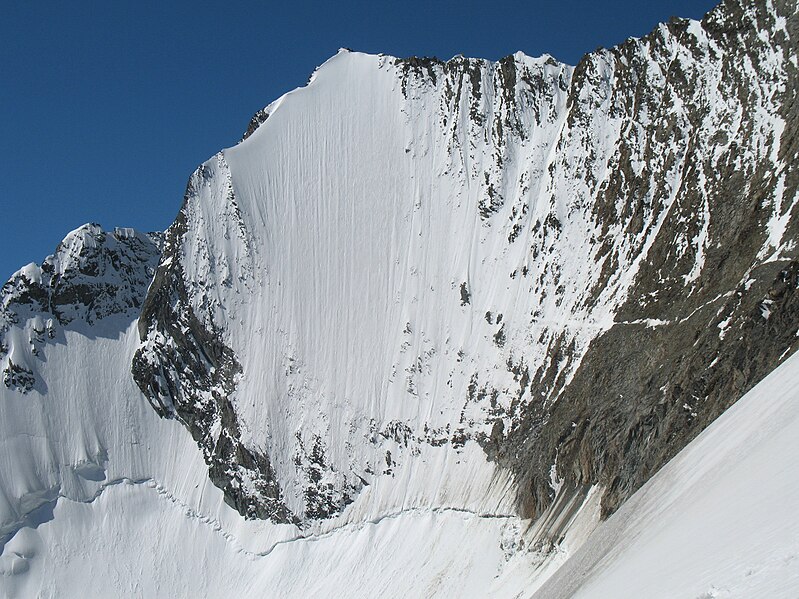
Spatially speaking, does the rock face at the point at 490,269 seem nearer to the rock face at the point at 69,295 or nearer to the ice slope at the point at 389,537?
the ice slope at the point at 389,537

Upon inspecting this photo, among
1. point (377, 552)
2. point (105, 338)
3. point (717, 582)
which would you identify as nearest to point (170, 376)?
point (105, 338)

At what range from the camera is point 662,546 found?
16.0 metres

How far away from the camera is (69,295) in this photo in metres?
79.1

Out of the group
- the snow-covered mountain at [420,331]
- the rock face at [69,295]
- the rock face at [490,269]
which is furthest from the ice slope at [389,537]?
the rock face at [490,269]

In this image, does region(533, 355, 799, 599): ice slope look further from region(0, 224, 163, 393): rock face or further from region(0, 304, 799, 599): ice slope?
region(0, 224, 163, 393): rock face

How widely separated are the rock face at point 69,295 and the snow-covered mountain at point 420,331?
0.28 metres

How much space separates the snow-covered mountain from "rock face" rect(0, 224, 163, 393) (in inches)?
11.1

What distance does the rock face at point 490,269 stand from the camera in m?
37.6

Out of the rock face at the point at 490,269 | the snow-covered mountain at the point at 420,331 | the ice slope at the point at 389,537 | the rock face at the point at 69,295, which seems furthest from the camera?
the rock face at the point at 69,295

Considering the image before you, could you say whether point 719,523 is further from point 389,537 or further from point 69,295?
point 69,295

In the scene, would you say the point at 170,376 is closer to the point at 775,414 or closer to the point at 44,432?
the point at 44,432

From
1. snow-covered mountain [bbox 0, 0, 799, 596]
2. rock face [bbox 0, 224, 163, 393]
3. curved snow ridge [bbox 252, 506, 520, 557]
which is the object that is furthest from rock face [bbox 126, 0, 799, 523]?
rock face [bbox 0, 224, 163, 393]

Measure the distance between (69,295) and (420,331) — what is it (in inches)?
1565

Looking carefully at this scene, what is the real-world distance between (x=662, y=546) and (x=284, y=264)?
57.7 metres
